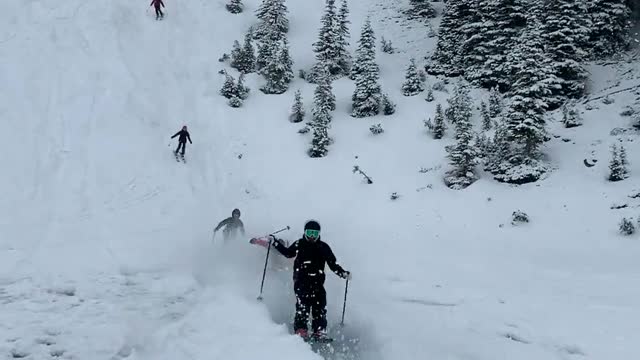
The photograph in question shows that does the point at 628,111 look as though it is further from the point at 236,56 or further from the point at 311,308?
the point at 236,56

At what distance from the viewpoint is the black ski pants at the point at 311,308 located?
8.38m

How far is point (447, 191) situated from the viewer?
18.4 metres

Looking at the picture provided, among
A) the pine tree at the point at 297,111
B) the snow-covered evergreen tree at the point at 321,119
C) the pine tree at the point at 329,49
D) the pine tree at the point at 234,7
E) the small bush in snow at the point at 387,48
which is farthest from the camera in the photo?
the pine tree at the point at 234,7

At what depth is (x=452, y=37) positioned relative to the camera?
28281mm

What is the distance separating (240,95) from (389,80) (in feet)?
26.2

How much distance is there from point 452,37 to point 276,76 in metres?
9.63

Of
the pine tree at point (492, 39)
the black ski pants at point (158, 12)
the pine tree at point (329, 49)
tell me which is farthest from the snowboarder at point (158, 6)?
the pine tree at point (492, 39)

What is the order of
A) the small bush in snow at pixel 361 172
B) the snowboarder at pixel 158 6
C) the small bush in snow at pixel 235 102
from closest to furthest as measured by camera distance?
the small bush in snow at pixel 361 172, the small bush in snow at pixel 235 102, the snowboarder at pixel 158 6

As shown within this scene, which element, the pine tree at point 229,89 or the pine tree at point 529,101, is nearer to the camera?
the pine tree at point 529,101

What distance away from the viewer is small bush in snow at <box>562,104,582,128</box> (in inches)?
803

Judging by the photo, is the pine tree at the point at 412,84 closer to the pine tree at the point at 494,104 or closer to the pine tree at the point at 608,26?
the pine tree at the point at 494,104

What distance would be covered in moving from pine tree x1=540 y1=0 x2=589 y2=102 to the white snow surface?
108 cm

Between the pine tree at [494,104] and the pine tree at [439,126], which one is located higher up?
the pine tree at [494,104]

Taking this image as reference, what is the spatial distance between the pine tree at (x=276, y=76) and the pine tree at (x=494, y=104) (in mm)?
10155
